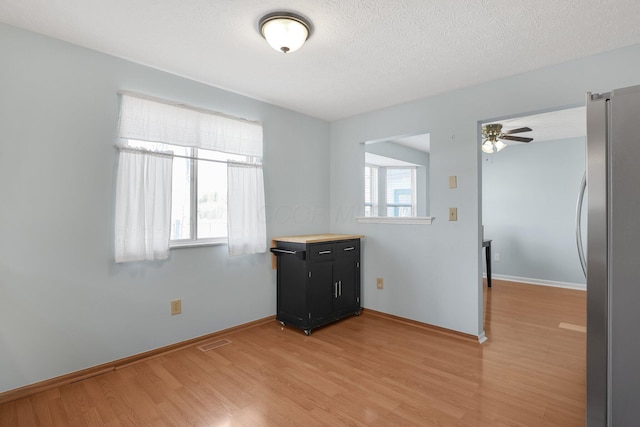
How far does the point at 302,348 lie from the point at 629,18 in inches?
124

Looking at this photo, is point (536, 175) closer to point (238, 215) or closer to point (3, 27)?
point (238, 215)

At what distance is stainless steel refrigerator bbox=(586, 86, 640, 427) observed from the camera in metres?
1.17

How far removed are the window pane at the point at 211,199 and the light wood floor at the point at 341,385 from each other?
102 centimetres

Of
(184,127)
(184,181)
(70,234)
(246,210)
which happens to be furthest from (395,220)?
(70,234)

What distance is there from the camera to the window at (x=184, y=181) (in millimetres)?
2395

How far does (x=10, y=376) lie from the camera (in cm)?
197

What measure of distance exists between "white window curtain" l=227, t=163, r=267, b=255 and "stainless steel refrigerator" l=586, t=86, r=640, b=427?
2.53 m

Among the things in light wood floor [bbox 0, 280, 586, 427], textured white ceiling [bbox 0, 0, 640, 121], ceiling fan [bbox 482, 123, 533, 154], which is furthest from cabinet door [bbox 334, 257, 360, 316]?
ceiling fan [bbox 482, 123, 533, 154]

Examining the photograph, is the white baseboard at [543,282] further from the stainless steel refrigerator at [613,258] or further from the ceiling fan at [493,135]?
the stainless steel refrigerator at [613,258]

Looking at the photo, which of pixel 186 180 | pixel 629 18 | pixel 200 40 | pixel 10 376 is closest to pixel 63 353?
pixel 10 376

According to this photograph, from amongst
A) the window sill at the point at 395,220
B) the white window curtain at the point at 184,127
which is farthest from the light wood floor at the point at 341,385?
the white window curtain at the point at 184,127

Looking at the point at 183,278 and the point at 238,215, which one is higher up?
the point at 238,215

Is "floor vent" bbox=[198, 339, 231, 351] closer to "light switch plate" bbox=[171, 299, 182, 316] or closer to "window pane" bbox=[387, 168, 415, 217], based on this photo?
"light switch plate" bbox=[171, 299, 182, 316]

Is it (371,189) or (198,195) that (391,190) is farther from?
(198,195)
